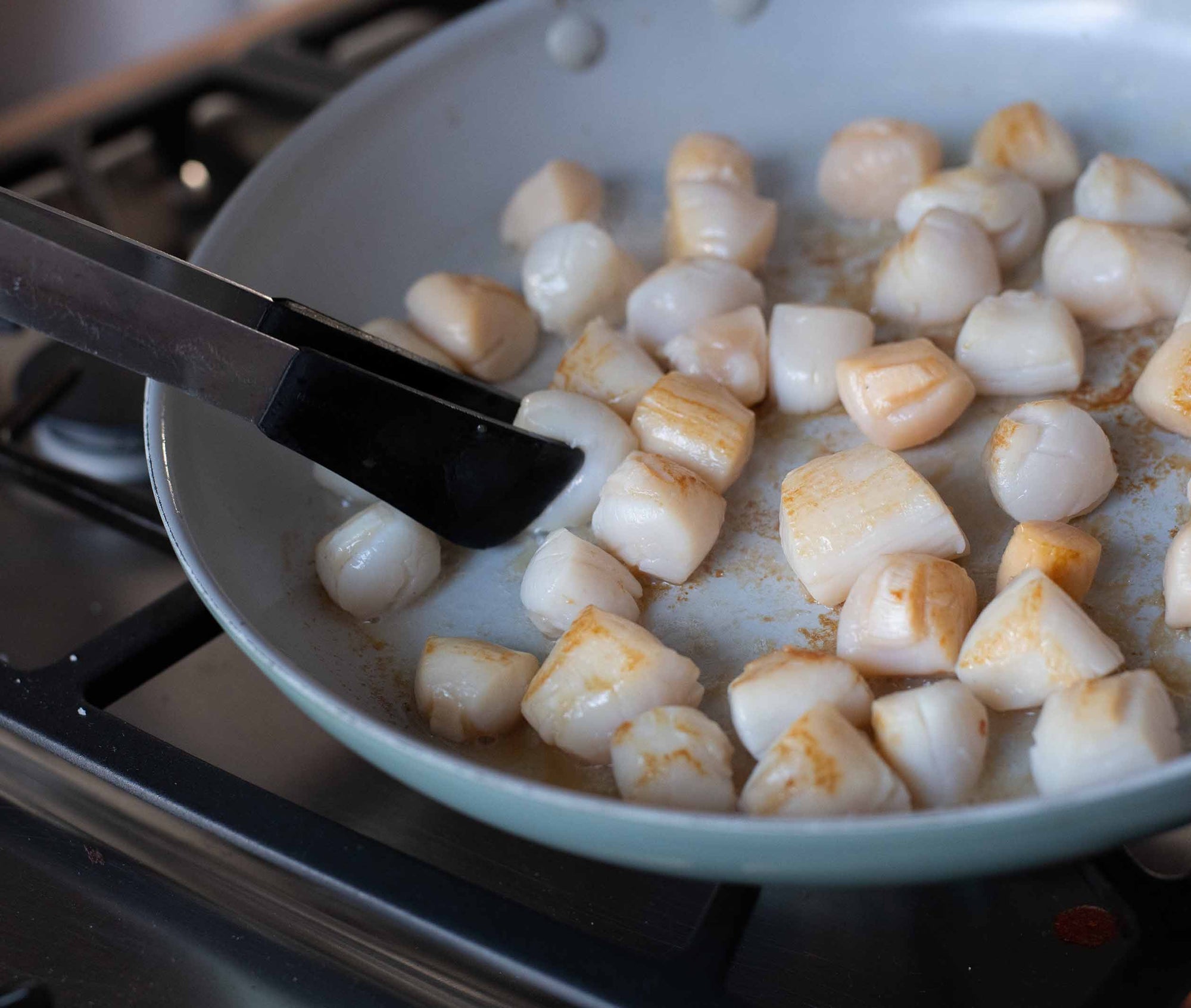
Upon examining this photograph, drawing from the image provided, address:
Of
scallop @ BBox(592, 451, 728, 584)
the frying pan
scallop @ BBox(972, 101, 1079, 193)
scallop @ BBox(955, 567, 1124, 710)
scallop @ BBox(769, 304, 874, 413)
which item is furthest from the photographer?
scallop @ BBox(972, 101, 1079, 193)

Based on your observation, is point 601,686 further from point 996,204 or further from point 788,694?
point 996,204

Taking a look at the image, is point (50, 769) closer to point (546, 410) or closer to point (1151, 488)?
point (546, 410)

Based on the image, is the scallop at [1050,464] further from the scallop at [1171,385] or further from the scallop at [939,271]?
the scallop at [939,271]

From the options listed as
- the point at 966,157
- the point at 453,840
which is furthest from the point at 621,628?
the point at 966,157

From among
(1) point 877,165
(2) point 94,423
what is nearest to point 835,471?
(1) point 877,165

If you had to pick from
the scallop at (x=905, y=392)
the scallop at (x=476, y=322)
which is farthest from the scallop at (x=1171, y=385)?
the scallop at (x=476, y=322)

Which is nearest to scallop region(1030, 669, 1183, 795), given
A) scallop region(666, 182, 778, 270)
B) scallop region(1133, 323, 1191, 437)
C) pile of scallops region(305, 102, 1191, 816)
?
pile of scallops region(305, 102, 1191, 816)

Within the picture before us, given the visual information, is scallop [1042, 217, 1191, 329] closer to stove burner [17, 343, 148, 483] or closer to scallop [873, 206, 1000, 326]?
scallop [873, 206, 1000, 326]
